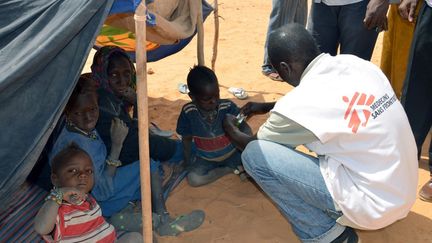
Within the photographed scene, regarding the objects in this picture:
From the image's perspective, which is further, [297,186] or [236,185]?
[236,185]

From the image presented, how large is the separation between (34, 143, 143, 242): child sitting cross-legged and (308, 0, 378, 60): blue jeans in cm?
244

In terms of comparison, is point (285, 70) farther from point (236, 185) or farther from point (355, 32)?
point (355, 32)

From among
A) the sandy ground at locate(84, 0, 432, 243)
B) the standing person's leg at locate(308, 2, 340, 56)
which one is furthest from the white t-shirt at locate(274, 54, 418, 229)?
the standing person's leg at locate(308, 2, 340, 56)

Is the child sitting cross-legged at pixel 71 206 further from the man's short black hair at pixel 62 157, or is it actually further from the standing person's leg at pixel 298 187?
the standing person's leg at pixel 298 187

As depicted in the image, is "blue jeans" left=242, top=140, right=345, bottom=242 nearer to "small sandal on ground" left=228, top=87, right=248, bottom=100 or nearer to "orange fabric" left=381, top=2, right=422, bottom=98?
"orange fabric" left=381, top=2, right=422, bottom=98

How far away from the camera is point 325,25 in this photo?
14.0ft

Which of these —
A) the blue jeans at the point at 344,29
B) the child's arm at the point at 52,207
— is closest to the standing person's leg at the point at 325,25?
the blue jeans at the point at 344,29

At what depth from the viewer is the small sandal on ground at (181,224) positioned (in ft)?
10.3

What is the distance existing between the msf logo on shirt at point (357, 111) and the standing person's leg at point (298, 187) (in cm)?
38

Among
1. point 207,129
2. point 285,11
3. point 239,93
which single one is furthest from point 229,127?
point 285,11

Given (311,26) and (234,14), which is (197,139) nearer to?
(311,26)

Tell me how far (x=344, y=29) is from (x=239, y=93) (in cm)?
130

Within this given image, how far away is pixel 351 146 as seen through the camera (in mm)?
2385

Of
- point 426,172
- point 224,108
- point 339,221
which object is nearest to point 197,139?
point 224,108
